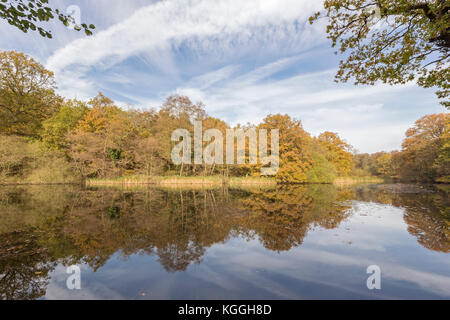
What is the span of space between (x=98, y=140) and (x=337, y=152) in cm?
3890

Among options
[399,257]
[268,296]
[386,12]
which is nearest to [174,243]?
[268,296]

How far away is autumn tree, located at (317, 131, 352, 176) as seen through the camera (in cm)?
3724

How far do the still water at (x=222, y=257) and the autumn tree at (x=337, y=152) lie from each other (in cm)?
3213

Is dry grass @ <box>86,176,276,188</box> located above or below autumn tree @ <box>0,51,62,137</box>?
below

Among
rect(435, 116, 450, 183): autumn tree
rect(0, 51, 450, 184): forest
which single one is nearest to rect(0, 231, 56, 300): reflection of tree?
rect(0, 51, 450, 184): forest

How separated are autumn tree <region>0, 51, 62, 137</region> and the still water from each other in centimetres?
2717

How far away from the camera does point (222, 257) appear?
4320mm

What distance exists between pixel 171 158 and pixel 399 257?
2640cm

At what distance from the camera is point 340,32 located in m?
6.35

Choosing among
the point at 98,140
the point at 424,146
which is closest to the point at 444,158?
the point at 424,146

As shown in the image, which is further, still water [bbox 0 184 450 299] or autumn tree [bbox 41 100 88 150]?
autumn tree [bbox 41 100 88 150]

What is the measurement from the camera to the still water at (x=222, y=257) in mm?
3029

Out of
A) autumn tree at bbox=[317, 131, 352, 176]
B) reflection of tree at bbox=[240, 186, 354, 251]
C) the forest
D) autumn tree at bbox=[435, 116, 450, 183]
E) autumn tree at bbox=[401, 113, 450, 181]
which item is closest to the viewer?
reflection of tree at bbox=[240, 186, 354, 251]

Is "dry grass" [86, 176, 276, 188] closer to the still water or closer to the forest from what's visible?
the forest
